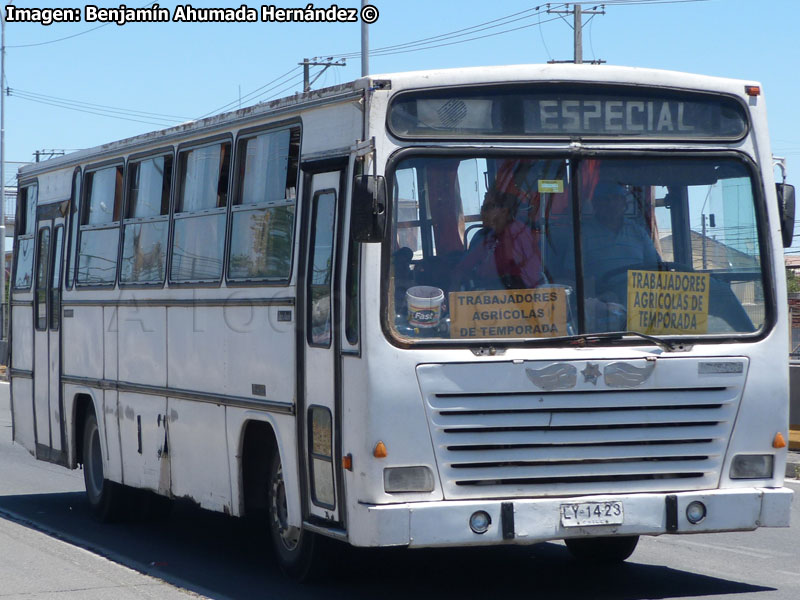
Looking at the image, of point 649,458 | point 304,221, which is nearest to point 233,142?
point 304,221

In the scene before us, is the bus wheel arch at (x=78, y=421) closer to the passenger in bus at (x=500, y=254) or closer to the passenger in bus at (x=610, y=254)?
the passenger in bus at (x=500, y=254)

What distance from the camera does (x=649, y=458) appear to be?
26.1 feet

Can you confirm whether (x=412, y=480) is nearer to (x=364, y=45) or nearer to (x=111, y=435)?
(x=111, y=435)

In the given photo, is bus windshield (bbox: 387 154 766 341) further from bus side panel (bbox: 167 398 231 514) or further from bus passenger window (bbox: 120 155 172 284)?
bus passenger window (bbox: 120 155 172 284)

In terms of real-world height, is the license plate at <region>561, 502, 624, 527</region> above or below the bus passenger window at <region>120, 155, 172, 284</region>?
below

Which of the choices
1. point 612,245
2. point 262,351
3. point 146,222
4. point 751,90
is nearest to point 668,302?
point 612,245

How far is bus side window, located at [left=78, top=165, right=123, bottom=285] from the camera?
1223 centimetres

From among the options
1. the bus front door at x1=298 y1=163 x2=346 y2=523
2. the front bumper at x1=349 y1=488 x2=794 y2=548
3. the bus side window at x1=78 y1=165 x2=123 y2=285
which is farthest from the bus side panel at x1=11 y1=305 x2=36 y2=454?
the front bumper at x1=349 y1=488 x2=794 y2=548

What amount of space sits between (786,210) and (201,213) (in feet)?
14.1

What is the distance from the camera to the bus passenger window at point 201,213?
10055mm

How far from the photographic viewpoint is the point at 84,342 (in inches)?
501

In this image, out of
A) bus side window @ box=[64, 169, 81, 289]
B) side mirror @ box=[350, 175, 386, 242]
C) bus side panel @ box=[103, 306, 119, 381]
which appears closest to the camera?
side mirror @ box=[350, 175, 386, 242]

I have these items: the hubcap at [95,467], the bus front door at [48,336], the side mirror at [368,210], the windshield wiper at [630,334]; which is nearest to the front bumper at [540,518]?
the windshield wiper at [630,334]

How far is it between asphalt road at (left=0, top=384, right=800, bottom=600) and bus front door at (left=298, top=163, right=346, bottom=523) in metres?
0.77
